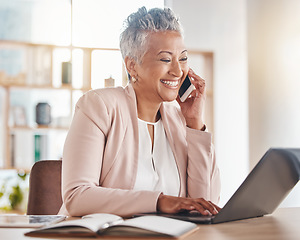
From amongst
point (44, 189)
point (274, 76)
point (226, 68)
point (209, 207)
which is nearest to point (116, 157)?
point (44, 189)

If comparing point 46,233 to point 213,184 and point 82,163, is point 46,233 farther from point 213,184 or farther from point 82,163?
point 213,184

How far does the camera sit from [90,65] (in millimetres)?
4672

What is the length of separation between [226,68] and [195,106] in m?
2.99

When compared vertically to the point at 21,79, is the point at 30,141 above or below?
below

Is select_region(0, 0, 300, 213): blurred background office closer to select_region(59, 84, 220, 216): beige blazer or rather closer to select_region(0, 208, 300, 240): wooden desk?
select_region(59, 84, 220, 216): beige blazer

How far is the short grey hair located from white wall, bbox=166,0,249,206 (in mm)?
2861

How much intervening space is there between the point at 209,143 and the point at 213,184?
6.6 inches

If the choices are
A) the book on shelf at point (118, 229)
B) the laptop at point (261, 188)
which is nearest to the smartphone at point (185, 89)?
the laptop at point (261, 188)

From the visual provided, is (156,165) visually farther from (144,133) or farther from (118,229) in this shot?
(118,229)

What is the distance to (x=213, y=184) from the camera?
1798mm

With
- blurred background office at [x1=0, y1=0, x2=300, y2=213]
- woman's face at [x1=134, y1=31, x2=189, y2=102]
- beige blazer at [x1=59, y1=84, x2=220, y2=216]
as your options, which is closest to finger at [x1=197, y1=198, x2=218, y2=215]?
beige blazer at [x1=59, y1=84, x2=220, y2=216]

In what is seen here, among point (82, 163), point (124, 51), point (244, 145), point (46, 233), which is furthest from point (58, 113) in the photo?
point (46, 233)

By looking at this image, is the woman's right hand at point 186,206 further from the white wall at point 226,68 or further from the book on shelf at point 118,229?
the white wall at point 226,68

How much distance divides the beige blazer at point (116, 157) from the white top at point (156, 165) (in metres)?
0.03
